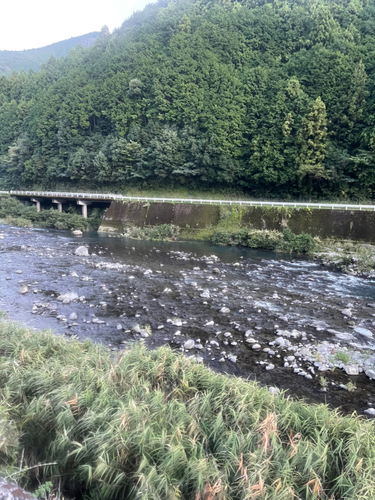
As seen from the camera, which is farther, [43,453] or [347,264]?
[347,264]

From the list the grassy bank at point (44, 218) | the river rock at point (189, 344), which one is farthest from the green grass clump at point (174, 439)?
the grassy bank at point (44, 218)

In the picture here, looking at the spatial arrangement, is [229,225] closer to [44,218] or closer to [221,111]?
[221,111]

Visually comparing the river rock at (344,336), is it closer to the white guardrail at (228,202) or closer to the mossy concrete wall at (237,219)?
the mossy concrete wall at (237,219)

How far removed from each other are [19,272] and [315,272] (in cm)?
1501

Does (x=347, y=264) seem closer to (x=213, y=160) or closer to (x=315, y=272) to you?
(x=315, y=272)

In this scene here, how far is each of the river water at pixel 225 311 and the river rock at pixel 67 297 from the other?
0.07 meters

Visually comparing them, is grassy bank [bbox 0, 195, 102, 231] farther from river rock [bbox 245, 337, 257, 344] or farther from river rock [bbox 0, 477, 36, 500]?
river rock [bbox 0, 477, 36, 500]

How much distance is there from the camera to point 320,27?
129 ft

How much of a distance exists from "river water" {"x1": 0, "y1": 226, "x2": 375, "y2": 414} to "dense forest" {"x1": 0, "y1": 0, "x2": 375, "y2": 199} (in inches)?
689

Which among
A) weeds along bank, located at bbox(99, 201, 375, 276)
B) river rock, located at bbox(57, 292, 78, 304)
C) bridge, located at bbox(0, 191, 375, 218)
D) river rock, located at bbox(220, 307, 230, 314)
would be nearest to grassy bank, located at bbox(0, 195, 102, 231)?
bridge, located at bbox(0, 191, 375, 218)

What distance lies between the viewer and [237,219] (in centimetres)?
2606

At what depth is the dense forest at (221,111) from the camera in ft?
97.7

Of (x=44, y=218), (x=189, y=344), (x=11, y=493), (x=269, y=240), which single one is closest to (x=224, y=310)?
(x=189, y=344)

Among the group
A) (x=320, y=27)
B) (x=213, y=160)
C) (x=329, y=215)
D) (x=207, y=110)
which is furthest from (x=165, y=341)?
(x=320, y=27)
